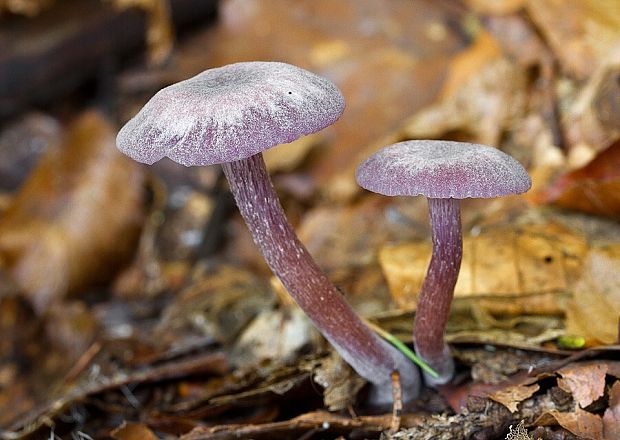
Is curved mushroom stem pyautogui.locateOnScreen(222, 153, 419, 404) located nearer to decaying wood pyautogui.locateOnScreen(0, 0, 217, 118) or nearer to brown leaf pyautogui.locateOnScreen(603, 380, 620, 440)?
brown leaf pyautogui.locateOnScreen(603, 380, 620, 440)

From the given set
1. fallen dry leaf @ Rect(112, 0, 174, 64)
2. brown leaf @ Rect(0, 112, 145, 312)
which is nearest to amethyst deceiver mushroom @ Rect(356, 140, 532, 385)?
brown leaf @ Rect(0, 112, 145, 312)

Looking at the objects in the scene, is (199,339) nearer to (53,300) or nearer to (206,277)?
(206,277)

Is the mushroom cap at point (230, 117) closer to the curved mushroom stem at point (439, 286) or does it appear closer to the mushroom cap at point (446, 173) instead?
the mushroom cap at point (446, 173)

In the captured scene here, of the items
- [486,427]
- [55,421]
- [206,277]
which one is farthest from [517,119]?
[55,421]

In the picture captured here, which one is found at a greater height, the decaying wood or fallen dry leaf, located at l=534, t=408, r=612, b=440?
the decaying wood

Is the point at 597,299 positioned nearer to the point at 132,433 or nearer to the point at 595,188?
the point at 595,188

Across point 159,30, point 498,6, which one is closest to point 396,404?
point 498,6
